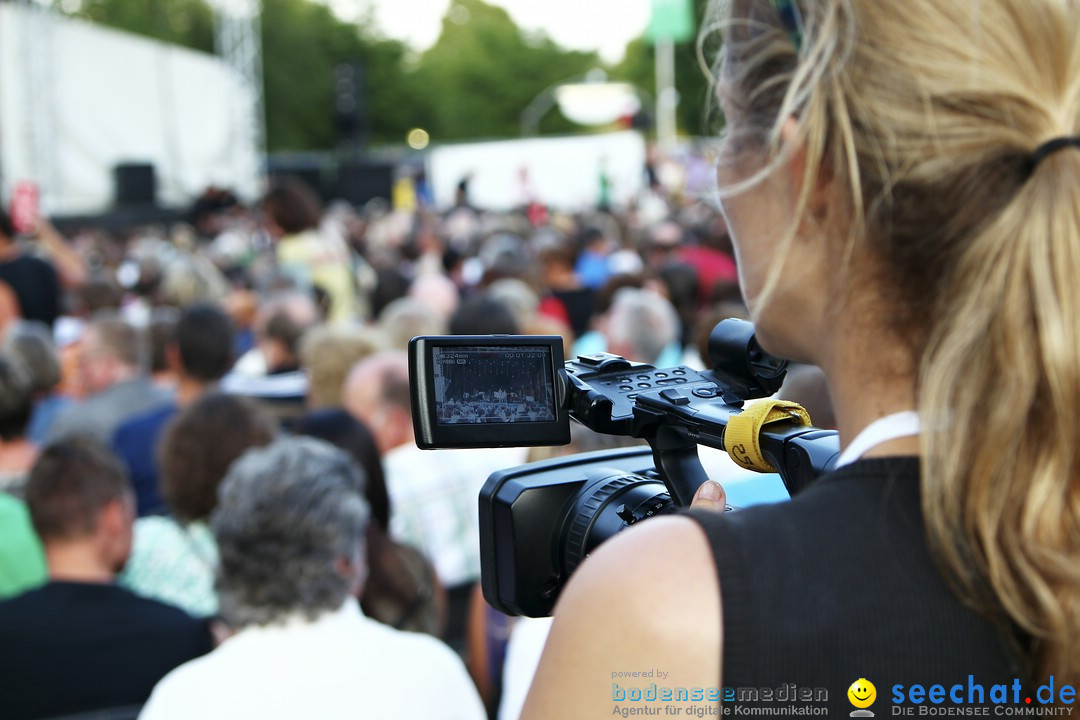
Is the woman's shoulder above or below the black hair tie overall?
below

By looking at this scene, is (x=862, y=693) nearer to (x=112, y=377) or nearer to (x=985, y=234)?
(x=985, y=234)

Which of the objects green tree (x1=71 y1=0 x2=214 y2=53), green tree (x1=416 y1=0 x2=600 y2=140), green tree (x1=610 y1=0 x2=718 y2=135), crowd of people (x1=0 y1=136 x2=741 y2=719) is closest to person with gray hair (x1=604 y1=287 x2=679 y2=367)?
crowd of people (x1=0 y1=136 x2=741 y2=719)

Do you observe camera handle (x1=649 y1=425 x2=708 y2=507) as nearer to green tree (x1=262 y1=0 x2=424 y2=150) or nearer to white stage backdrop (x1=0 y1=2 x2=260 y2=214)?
white stage backdrop (x1=0 y1=2 x2=260 y2=214)

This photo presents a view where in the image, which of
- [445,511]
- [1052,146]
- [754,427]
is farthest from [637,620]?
[445,511]

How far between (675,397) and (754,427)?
12 centimetres

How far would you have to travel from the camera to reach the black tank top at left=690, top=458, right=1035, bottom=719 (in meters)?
0.80

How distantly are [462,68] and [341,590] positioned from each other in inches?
2306

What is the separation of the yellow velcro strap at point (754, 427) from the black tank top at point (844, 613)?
219mm

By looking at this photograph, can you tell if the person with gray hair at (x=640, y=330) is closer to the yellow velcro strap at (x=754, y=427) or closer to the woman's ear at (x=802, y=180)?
the yellow velcro strap at (x=754, y=427)

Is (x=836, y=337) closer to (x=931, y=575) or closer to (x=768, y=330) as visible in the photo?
(x=768, y=330)

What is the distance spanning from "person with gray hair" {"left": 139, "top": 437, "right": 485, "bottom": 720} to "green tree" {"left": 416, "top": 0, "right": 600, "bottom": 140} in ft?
172

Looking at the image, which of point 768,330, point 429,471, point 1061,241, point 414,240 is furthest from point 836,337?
point 414,240

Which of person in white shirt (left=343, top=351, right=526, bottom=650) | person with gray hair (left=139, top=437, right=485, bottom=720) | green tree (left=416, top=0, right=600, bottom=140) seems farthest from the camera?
green tree (left=416, top=0, right=600, bottom=140)

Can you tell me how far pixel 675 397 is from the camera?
118cm
